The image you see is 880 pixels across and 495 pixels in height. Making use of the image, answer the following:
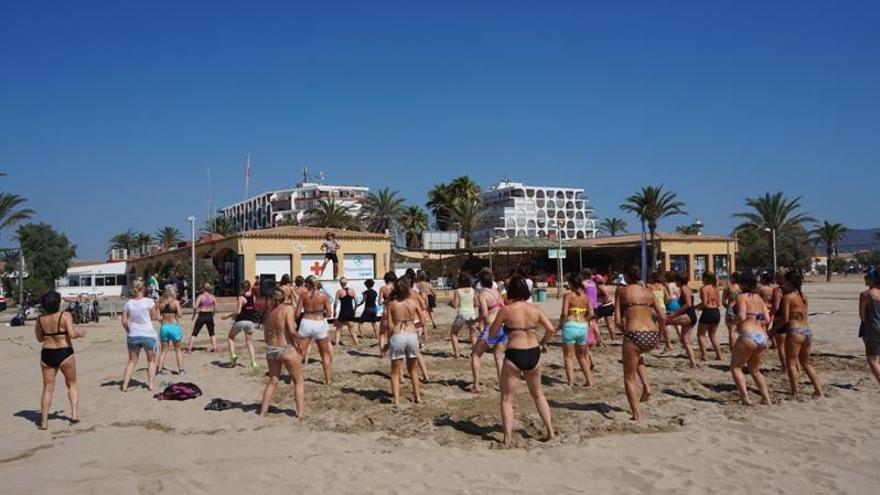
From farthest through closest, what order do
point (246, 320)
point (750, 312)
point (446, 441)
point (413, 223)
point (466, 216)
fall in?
point (413, 223) → point (466, 216) → point (246, 320) → point (750, 312) → point (446, 441)

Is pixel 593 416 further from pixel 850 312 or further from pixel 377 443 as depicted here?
pixel 850 312

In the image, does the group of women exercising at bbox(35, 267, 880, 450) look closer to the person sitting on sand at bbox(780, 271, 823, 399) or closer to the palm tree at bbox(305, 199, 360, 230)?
the person sitting on sand at bbox(780, 271, 823, 399)

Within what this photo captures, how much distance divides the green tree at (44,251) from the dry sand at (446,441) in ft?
172

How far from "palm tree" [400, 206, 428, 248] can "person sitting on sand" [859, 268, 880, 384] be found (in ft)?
172

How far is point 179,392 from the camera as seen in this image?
28.1 ft

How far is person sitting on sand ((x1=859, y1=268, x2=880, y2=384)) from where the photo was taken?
314 inches

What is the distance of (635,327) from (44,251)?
197 feet

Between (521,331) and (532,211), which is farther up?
(532,211)

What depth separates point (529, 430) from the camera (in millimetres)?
6629

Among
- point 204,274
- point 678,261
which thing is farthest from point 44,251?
point 678,261

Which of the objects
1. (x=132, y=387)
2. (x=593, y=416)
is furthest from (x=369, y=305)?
(x=593, y=416)

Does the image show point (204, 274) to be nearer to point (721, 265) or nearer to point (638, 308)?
point (638, 308)

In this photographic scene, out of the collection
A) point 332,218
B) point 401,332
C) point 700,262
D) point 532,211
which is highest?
point 532,211

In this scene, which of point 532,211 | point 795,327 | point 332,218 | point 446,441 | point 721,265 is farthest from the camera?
point 532,211
